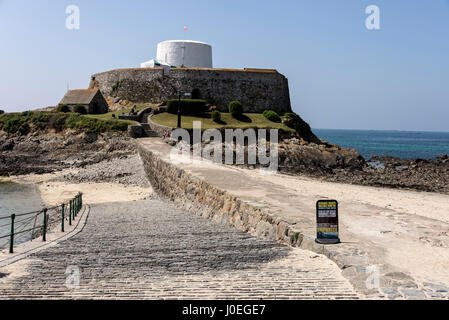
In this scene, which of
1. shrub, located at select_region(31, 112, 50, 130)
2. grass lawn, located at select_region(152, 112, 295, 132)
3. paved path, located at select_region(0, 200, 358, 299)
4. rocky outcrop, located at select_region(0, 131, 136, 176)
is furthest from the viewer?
shrub, located at select_region(31, 112, 50, 130)

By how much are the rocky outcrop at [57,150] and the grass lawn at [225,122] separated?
5108mm

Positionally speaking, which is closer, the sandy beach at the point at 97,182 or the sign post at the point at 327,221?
the sign post at the point at 327,221

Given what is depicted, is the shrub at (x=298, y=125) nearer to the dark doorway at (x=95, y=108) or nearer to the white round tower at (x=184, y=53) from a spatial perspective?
the white round tower at (x=184, y=53)

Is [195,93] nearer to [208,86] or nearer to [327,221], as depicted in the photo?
[208,86]

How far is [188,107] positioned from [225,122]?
4.87 meters

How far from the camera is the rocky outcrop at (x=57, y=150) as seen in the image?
31511mm

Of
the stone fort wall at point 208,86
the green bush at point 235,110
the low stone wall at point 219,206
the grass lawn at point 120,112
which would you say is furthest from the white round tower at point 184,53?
the low stone wall at point 219,206

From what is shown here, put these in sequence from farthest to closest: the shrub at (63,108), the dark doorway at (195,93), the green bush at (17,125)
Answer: the dark doorway at (195,93)
the shrub at (63,108)
the green bush at (17,125)

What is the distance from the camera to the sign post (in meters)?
6.65

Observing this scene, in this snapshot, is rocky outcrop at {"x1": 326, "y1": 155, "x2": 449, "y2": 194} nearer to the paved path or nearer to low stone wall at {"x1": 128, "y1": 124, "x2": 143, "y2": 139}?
low stone wall at {"x1": 128, "y1": 124, "x2": 143, "y2": 139}

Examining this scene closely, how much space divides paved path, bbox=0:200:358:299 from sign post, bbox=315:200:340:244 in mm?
401

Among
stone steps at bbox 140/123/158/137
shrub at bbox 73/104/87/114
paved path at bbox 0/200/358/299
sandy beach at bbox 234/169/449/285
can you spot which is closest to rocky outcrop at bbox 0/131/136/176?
stone steps at bbox 140/123/158/137

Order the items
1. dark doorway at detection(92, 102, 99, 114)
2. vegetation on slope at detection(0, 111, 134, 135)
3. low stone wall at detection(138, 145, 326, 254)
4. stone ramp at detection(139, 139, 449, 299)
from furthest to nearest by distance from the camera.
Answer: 1. dark doorway at detection(92, 102, 99, 114)
2. vegetation on slope at detection(0, 111, 134, 135)
3. low stone wall at detection(138, 145, 326, 254)
4. stone ramp at detection(139, 139, 449, 299)
